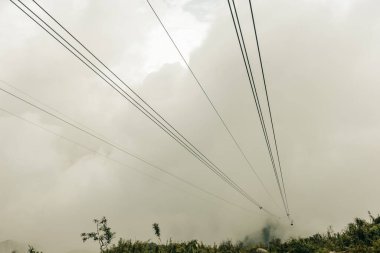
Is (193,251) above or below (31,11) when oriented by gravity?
below

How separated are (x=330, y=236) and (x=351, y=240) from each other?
12.8ft

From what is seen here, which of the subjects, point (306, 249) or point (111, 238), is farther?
point (111, 238)

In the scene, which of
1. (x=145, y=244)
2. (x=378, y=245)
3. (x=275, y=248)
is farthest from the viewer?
(x=275, y=248)

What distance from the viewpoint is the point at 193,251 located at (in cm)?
2412

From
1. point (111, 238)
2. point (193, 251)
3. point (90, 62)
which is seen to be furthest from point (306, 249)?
point (111, 238)

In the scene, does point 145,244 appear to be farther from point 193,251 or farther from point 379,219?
point 379,219

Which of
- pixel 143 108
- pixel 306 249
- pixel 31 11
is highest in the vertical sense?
pixel 31 11

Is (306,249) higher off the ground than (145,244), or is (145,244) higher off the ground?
(145,244)

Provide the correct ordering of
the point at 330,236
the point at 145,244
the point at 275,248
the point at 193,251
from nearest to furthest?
the point at 193,251 → the point at 145,244 → the point at 275,248 → the point at 330,236

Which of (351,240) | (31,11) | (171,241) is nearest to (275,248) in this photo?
(351,240)

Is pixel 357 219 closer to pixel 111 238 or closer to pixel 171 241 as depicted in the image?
pixel 171 241

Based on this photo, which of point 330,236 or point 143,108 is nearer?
point 143,108

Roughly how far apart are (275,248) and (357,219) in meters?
12.8

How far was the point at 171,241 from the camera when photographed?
26438 millimetres
